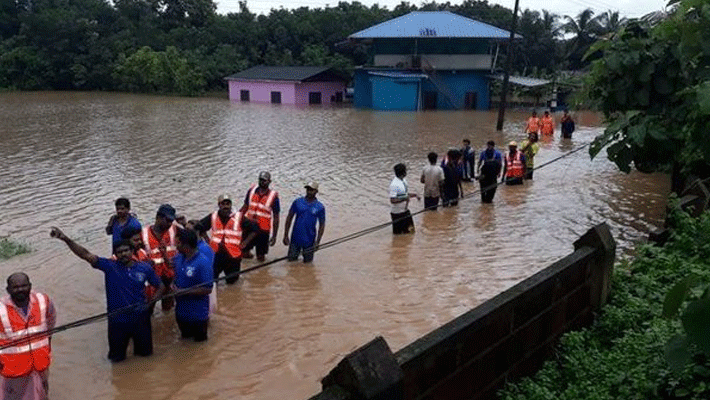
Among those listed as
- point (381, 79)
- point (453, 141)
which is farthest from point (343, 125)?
point (381, 79)

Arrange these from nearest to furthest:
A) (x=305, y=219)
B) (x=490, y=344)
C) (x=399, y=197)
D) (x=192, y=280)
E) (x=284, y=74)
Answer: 1. (x=490, y=344)
2. (x=192, y=280)
3. (x=305, y=219)
4. (x=399, y=197)
5. (x=284, y=74)

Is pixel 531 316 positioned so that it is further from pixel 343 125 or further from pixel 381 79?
pixel 381 79

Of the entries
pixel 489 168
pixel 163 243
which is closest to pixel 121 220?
pixel 163 243

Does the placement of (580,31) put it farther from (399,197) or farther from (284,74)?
(399,197)

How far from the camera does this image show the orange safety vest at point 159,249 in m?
7.62

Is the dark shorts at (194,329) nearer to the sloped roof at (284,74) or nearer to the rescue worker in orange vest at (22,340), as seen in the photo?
the rescue worker in orange vest at (22,340)

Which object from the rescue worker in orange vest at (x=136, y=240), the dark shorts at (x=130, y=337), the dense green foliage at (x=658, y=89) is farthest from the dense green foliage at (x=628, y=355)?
the rescue worker in orange vest at (x=136, y=240)

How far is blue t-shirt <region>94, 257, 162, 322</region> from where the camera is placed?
6.31 metres

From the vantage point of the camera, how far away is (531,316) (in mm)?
5695

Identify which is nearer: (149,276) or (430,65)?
(149,276)

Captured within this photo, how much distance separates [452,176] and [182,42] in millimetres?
52311

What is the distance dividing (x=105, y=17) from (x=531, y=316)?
64867 mm

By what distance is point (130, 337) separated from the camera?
6848 mm

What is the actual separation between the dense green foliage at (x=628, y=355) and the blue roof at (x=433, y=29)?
35600 millimetres
